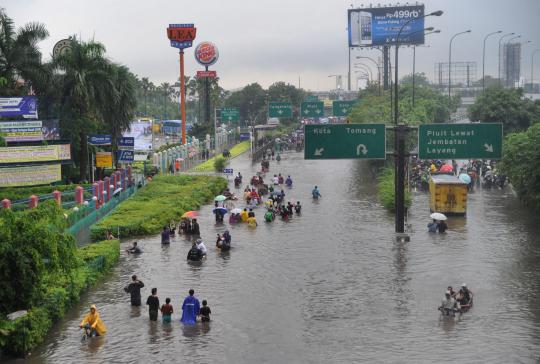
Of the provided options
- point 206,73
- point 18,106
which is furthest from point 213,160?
point 18,106

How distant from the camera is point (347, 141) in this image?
1251 inches

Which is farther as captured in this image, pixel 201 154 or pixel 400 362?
pixel 201 154

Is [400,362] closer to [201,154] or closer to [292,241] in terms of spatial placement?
[292,241]

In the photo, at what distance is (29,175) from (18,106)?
4426 millimetres

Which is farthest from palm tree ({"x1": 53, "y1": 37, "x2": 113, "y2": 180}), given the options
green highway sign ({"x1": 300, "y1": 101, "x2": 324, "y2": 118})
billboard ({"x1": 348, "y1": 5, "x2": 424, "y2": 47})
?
billboard ({"x1": 348, "y1": 5, "x2": 424, "y2": 47})

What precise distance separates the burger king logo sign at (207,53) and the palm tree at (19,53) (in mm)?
47672

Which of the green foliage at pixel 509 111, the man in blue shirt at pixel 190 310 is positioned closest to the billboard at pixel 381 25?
the green foliage at pixel 509 111

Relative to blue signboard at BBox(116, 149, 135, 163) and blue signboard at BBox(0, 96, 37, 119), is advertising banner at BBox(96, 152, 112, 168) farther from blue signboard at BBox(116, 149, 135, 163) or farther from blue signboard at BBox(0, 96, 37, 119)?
blue signboard at BBox(0, 96, 37, 119)

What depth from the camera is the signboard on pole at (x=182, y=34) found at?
77.8m

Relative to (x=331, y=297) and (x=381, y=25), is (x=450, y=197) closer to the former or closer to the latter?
(x=331, y=297)

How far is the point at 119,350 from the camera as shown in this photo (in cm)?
1747

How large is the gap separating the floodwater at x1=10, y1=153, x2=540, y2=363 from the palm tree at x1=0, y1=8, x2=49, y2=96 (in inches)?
809

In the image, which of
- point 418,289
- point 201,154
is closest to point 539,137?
point 418,289

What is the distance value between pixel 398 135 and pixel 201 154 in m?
48.2
